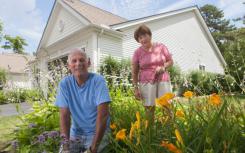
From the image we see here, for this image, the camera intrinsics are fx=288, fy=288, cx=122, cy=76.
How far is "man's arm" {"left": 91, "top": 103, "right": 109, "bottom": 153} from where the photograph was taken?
2.58 m

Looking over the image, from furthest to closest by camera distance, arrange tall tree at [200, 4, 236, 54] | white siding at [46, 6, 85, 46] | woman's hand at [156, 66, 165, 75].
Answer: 1. tall tree at [200, 4, 236, 54]
2. white siding at [46, 6, 85, 46]
3. woman's hand at [156, 66, 165, 75]

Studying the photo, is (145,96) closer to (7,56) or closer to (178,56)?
(178,56)

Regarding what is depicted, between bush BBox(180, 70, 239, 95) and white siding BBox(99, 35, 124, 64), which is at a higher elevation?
white siding BBox(99, 35, 124, 64)

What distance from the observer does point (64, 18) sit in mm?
18984

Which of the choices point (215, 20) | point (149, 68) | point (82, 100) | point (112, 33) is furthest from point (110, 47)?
point (215, 20)

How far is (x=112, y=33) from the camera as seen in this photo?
15578 millimetres

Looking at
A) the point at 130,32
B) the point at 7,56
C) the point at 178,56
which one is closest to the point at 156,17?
the point at 130,32

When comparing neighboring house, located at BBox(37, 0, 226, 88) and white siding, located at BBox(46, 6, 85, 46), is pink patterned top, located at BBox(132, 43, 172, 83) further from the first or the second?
white siding, located at BBox(46, 6, 85, 46)

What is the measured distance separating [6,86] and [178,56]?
16708 mm

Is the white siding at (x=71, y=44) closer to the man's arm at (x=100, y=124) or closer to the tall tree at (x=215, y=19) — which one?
the man's arm at (x=100, y=124)

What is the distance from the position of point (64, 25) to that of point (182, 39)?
883 centimetres

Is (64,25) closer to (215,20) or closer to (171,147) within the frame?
(171,147)

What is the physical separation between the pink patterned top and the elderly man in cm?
122

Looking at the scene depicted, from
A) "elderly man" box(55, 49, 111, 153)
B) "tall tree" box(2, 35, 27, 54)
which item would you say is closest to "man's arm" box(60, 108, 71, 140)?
"elderly man" box(55, 49, 111, 153)
